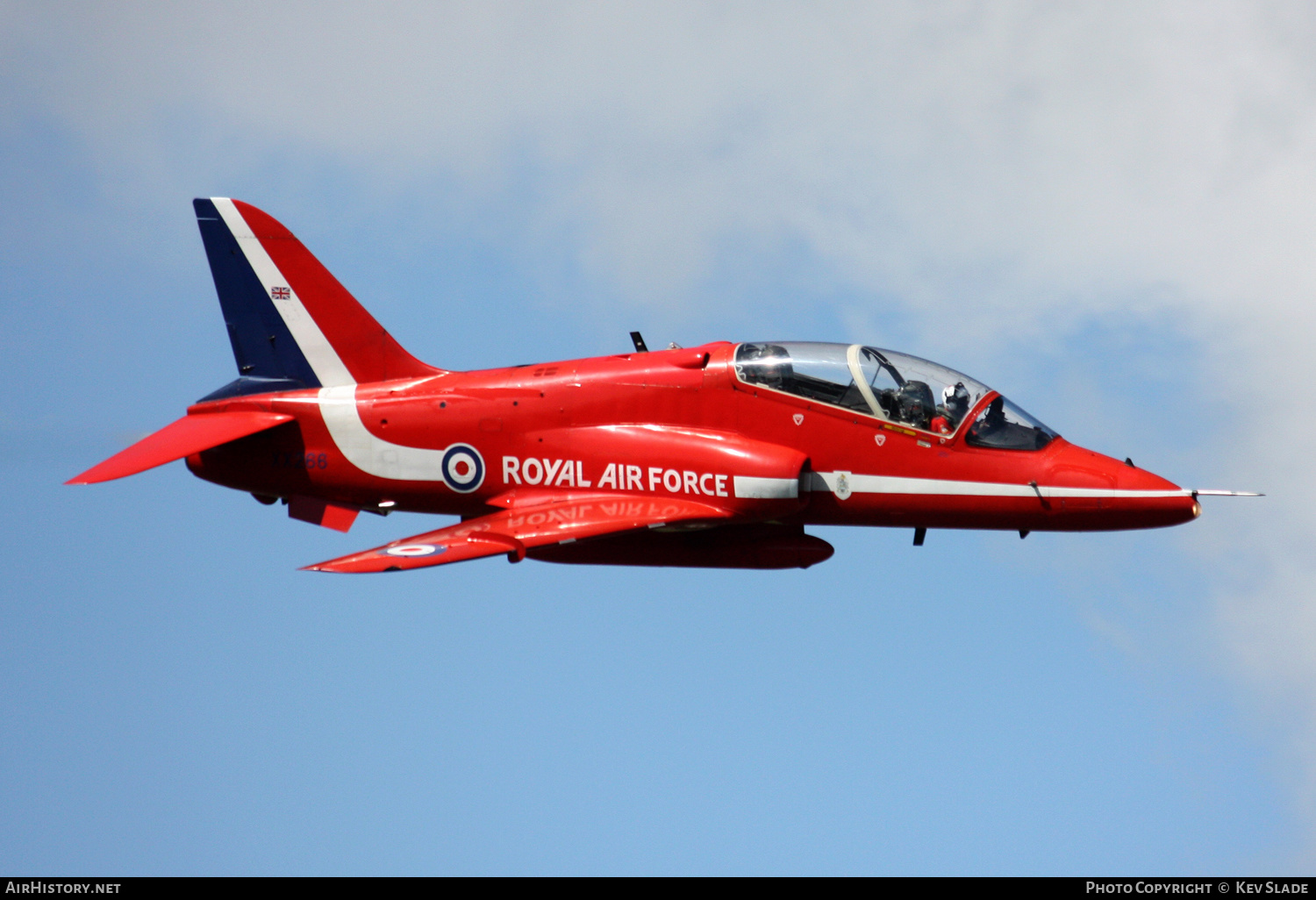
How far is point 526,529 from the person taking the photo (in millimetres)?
24688

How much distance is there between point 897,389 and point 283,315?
411 inches

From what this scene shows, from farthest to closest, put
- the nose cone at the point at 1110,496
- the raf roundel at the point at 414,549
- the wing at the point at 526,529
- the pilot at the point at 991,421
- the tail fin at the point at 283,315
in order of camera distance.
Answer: the tail fin at the point at 283,315 → the pilot at the point at 991,421 → the nose cone at the point at 1110,496 → the raf roundel at the point at 414,549 → the wing at the point at 526,529

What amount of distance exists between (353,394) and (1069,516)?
37.9ft

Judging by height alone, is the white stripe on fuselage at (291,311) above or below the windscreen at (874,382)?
above

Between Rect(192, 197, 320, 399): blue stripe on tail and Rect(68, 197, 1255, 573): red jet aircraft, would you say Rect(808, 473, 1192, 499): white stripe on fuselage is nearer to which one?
Rect(68, 197, 1255, 573): red jet aircraft

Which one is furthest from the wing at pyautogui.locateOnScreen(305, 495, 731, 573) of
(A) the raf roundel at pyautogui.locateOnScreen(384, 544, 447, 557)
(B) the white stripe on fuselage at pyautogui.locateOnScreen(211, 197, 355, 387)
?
(B) the white stripe on fuselage at pyautogui.locateOnScreen(211, 197, 355, 387)

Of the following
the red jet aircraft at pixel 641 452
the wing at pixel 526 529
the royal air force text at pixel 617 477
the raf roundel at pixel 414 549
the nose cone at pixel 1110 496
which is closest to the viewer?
the wing at pixel 526 529

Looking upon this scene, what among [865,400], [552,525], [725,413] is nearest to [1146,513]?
[865,400]

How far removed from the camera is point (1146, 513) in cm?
2467

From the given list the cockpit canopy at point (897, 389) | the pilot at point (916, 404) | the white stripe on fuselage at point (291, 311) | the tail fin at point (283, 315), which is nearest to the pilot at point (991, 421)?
the cockpit canopy at point (897, 389)

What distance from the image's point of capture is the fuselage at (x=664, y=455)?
24844mm

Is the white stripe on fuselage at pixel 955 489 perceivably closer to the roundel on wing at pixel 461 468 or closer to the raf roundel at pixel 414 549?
the roundel on wing at pixel 461 468

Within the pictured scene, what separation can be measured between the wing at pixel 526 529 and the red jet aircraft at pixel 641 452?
4 centimetres
